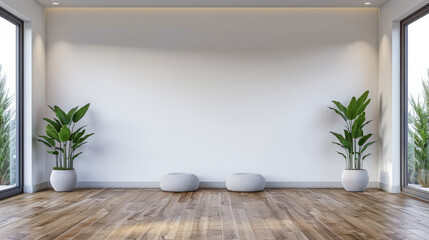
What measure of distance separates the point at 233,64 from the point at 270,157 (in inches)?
52.1

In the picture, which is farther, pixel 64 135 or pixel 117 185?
pixel 117 185

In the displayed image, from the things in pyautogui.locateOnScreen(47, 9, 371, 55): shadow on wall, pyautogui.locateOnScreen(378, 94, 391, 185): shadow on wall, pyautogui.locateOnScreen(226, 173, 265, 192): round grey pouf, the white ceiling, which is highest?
the white ceiling

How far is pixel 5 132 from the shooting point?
4766mm

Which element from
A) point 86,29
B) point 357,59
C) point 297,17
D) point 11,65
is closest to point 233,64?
point 297,17

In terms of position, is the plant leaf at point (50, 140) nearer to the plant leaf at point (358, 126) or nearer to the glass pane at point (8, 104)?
the glass pane at point (8, 104)

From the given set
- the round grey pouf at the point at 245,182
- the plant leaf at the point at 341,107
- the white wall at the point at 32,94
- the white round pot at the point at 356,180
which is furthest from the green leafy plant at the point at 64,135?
the white round pot at the point at 356,180

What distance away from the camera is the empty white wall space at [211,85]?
5.61 m

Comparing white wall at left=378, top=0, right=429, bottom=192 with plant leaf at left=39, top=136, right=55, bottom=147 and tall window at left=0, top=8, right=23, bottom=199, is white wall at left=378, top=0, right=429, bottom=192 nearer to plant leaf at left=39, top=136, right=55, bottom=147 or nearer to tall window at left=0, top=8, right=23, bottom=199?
plant leaf at left=39, top=136, right=55, bottom=147

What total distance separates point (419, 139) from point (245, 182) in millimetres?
2031

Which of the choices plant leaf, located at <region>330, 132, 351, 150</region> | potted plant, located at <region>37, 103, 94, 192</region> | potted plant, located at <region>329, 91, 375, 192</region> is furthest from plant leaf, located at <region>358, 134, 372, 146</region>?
potted plant, located at <region>37, 103, 94, 192</region>

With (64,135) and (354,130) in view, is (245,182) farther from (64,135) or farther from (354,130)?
(64,135)

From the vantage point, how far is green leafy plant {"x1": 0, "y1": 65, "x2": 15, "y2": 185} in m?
4.69

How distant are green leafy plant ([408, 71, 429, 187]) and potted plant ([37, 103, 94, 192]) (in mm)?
3851

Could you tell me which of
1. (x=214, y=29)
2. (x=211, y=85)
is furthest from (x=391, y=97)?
(x=214, y=29)
